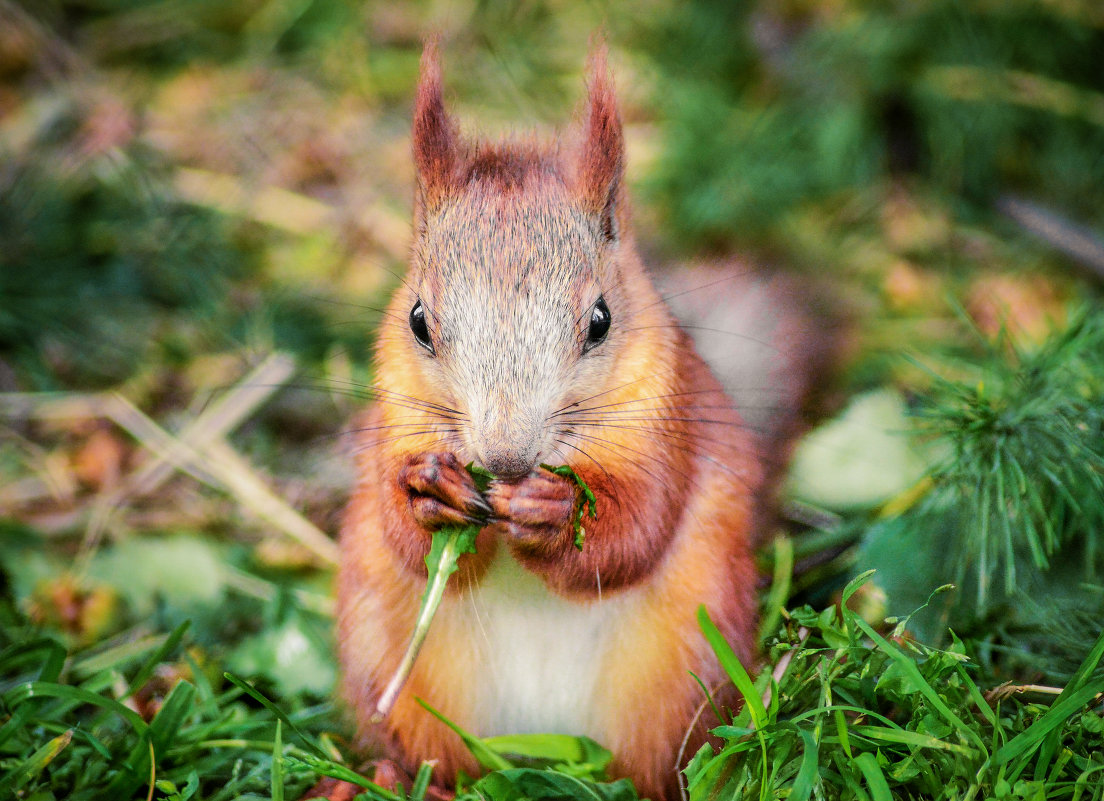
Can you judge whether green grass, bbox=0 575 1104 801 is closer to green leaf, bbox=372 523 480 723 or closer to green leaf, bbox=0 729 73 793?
green leaf, bbox=0 729 73 793

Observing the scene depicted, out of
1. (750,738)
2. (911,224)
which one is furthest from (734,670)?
(911,224)

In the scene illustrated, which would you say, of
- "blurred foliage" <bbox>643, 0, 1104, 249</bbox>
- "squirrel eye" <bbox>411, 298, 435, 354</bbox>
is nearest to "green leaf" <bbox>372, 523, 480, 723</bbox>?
"squirrel eye" <bbox>411, 298, 435, 354</bbox>

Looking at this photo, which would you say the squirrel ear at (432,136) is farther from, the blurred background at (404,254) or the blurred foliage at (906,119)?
the blurred foliage at (906,119)

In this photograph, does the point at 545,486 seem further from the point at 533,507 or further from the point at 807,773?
the point at 807,773

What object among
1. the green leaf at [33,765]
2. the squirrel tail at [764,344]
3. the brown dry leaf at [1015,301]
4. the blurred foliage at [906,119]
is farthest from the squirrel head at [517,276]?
the brown dry leaf at [1015,301]

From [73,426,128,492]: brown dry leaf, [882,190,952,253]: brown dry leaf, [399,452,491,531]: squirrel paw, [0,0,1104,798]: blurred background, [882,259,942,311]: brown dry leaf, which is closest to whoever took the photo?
[399,452,491,531]: squirrel paw
